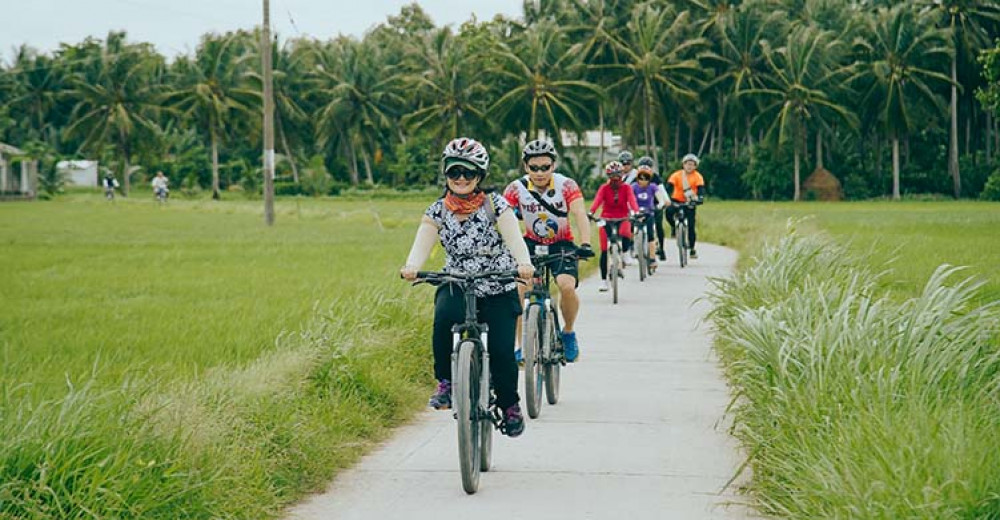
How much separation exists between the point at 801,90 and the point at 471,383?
192 feet

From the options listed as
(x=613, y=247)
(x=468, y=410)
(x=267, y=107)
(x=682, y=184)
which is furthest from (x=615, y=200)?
(x=267, y=107)

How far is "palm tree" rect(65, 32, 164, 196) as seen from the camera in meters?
75.2

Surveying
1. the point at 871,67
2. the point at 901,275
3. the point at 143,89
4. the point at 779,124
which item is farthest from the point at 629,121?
the point at 901,275

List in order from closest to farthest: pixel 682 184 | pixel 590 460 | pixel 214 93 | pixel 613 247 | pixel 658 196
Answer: pixel 590 460
pixel 613 247
pixel 658 196
pixel 682 184
pixel 214 93

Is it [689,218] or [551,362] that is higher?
[689,218]

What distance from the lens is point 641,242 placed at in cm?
1861

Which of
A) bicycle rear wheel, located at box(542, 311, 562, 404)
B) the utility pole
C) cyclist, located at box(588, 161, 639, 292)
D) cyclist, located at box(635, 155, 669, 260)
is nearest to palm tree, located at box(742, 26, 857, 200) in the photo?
the utility pole

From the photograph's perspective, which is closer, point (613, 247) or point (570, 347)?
point (570, 347)

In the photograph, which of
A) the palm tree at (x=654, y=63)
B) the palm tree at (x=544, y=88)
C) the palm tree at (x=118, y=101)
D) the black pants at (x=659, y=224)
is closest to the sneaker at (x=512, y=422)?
the black pants at (x=659, y=224)

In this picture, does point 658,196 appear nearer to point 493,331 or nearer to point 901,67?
point 493,331

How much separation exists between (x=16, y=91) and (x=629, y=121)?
40.8m

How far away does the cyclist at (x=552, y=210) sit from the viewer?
988cm

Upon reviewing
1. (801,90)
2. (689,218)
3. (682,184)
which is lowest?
(689,218)

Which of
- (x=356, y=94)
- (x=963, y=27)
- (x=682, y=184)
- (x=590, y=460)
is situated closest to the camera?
(x=590, y=460)
